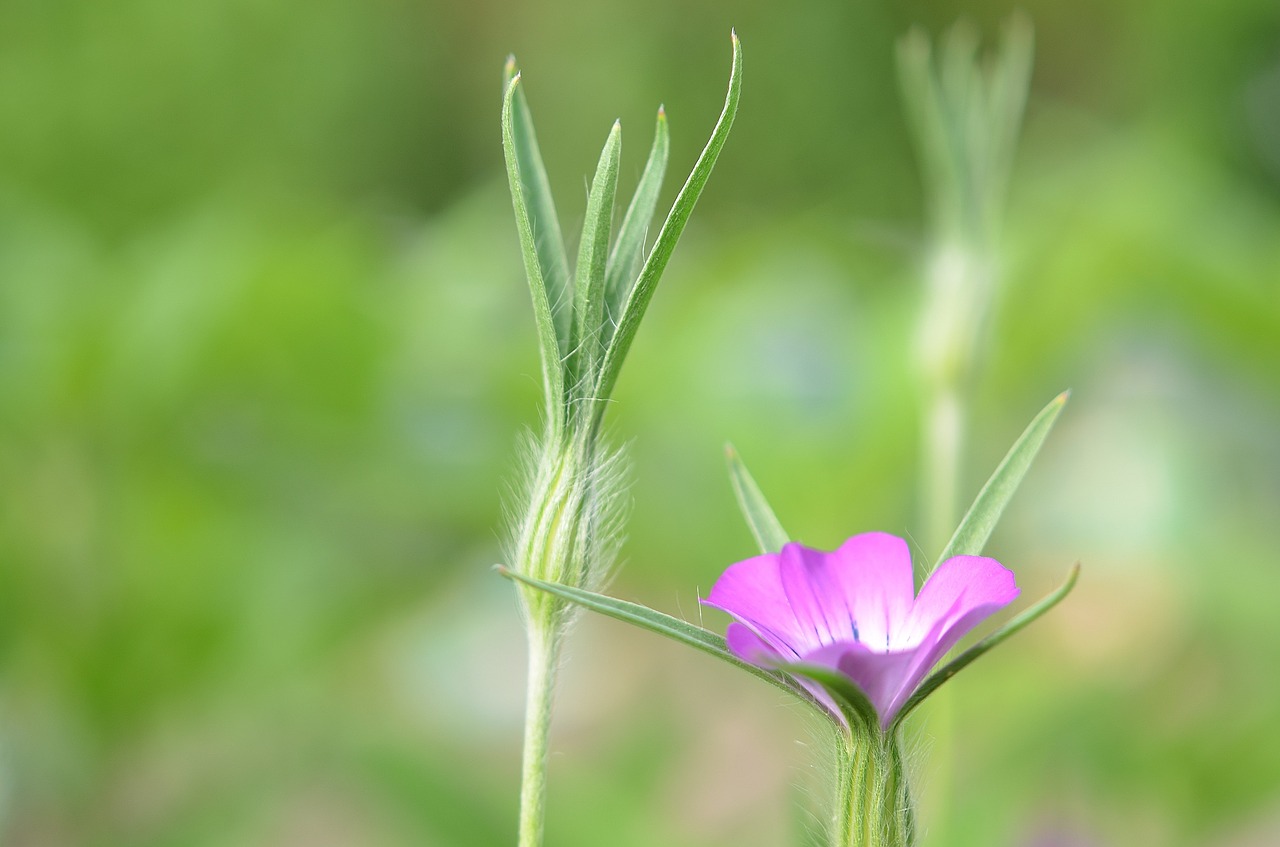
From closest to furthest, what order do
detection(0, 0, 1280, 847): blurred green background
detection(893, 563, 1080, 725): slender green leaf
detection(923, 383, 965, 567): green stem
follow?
1. detection(893, 563, 1080, 725): slender green leaf
2. detection(923, 383, 965, 567): green stem
3. detection(0, 0, 1280, 847): blurred green background

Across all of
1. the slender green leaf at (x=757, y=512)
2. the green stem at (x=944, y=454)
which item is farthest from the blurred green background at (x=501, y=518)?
the slender green leaf at (x=757, y=512)

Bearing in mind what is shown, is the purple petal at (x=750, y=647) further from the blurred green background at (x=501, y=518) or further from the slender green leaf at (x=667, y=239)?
the blurred green background at (x=501, y=518)

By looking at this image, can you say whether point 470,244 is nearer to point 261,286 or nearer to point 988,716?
point 261,286

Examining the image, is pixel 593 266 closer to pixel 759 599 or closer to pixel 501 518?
pixel 759 599

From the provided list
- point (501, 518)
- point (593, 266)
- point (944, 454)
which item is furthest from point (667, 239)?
point (501, 518)

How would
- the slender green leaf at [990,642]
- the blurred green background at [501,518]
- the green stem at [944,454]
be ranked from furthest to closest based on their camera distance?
1. the blurred green background at [501,518]
2. the green stem at [944,454]
3. the slender green leaf at [990,642]

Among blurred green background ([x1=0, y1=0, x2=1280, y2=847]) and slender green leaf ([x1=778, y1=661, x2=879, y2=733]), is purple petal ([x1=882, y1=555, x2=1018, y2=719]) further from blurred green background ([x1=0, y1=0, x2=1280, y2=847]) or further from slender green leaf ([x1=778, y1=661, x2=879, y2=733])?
blurred green background ([x1=0, y1=0, x2=1280, y2=847])

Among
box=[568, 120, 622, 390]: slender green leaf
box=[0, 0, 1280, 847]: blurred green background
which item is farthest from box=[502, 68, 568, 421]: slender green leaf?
box=[0, 0, 1280, 847]: blurred green background
